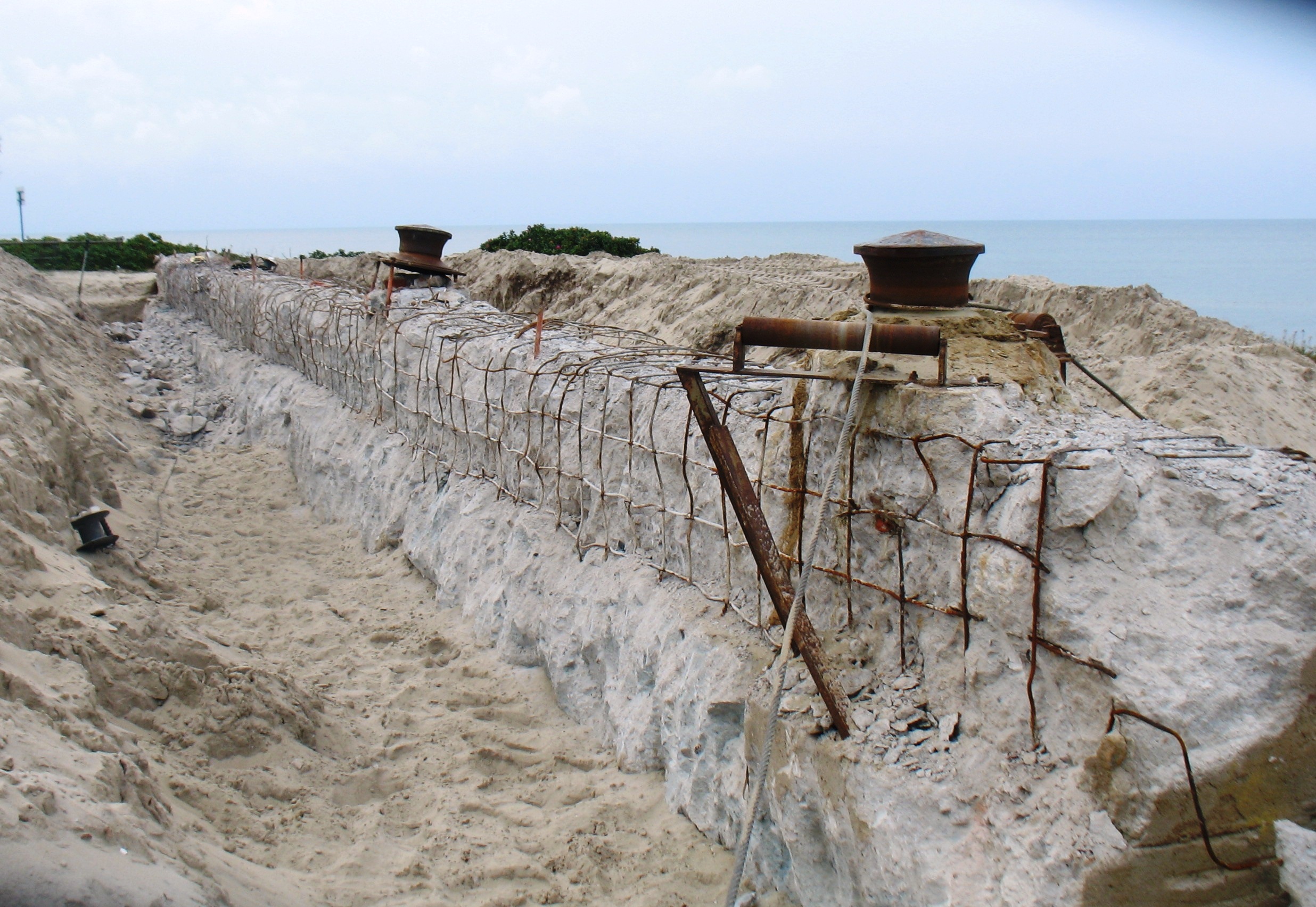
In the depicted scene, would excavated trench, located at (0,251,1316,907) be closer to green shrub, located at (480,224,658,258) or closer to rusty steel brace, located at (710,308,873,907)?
rusty steel brace, located at (710,308,873,907)

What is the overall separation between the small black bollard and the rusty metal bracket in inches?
148

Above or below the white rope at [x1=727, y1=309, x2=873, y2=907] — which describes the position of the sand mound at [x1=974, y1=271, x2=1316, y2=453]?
above

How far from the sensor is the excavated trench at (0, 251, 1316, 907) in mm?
1860

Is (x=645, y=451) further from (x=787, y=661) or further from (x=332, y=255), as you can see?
(x=332, y=255)

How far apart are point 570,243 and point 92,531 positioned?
13.7 metres

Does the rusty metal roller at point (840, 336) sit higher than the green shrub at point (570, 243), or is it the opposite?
the green shrub at point (570, 243)

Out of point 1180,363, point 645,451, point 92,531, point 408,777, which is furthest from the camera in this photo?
point 1180,363

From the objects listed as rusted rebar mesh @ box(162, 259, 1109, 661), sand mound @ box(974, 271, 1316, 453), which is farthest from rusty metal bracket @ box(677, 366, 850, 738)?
sand mound @ box(974, 271, 1316, 453)

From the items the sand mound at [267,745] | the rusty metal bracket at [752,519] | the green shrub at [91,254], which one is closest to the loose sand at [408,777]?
the sand mound at [267,745]

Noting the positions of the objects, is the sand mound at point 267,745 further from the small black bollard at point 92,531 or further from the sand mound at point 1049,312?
the sand mound at point 1049,312

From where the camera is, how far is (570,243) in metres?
17.3

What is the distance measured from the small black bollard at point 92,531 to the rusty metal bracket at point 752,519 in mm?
3759

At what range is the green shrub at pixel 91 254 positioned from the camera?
18203 mm

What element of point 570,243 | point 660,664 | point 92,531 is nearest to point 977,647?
point 660,664
